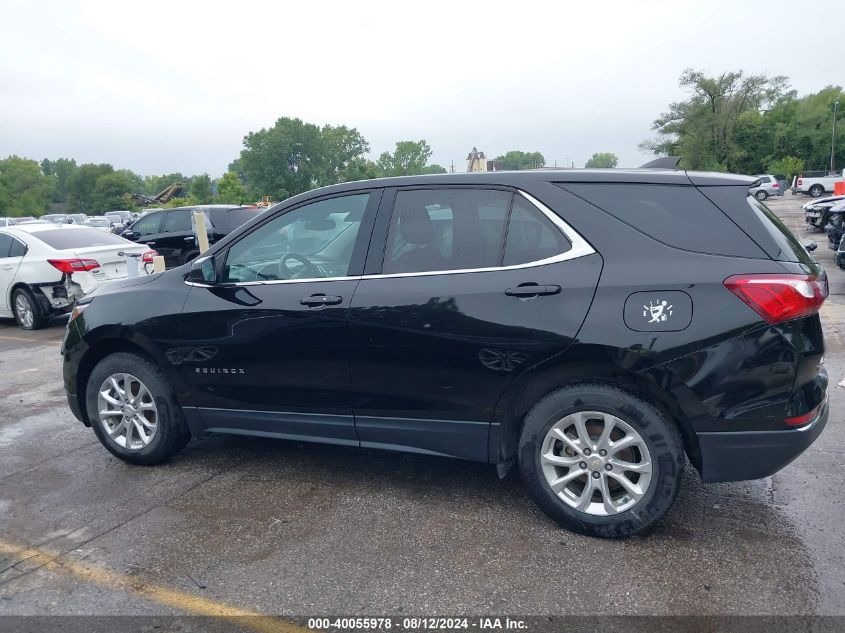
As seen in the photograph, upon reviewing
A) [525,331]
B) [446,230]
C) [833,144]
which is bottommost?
[525,331]

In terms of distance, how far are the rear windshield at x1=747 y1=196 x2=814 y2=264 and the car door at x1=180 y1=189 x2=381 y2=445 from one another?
197cm

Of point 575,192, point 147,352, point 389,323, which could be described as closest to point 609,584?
point 389,323

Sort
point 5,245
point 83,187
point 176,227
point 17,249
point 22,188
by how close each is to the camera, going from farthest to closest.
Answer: point 83,187, point 22,188, point 176,227, point 5,245, point 17,249

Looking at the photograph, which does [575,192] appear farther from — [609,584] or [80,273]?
[80,273]

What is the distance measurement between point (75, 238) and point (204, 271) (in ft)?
24.5

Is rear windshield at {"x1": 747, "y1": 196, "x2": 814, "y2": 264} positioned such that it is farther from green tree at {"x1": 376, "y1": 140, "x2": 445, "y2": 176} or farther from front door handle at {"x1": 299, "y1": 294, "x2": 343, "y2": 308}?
green tree at {"x1": 376, "y1": 140, "x2": 445, "y2": 176}

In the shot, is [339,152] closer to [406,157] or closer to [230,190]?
[406,157]

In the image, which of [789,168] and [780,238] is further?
[789,168]

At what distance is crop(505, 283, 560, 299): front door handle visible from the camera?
11.1ft

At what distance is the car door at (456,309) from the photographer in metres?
3.40

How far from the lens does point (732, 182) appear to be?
335 centimetres

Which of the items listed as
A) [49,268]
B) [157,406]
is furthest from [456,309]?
[49,268]

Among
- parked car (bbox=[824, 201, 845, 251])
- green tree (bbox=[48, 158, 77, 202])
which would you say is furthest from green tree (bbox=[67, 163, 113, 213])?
parked car (bbox=[824, 201, 845, 251])

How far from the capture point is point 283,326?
3934 millimetres
